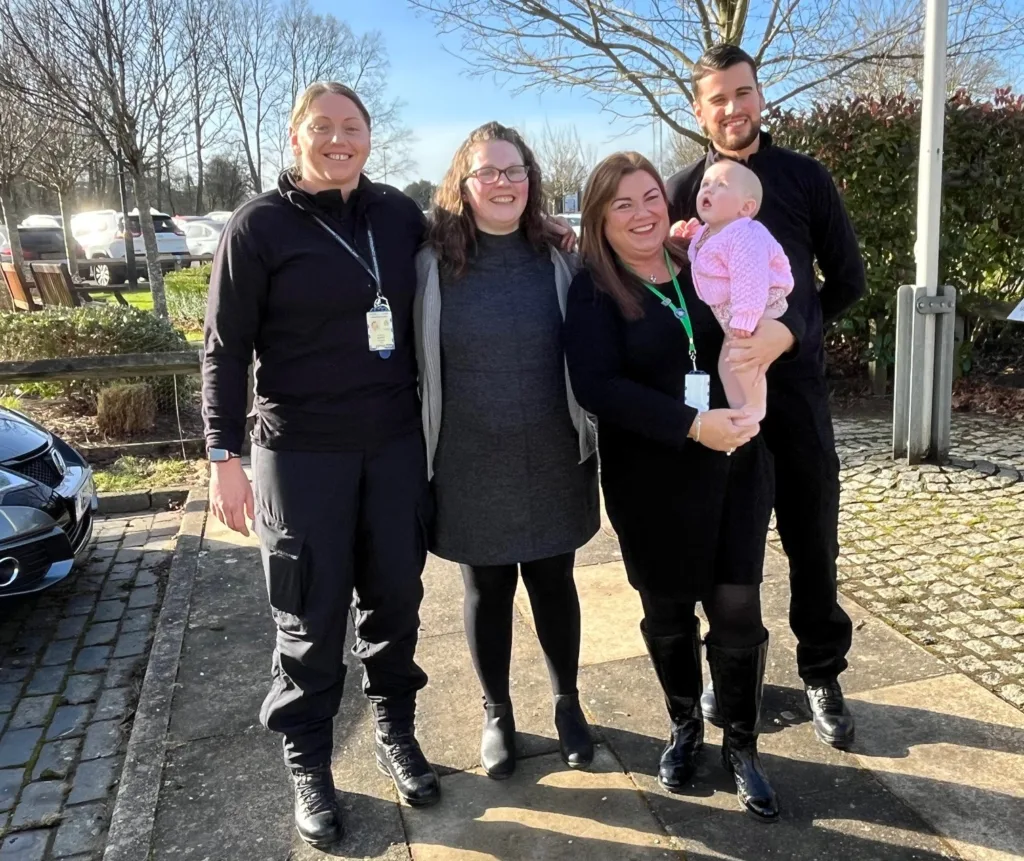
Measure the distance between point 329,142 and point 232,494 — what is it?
1.03 m

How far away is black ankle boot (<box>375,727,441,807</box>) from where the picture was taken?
2623 mm

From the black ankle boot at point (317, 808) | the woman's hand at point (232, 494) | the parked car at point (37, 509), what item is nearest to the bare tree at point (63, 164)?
the parked car at point (37, 509)

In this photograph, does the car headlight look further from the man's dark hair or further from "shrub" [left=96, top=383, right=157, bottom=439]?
the man's dark hair

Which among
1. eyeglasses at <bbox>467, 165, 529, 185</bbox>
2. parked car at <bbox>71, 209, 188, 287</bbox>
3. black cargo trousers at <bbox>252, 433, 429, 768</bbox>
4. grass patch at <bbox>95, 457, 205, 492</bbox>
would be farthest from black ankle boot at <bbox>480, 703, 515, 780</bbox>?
parked car at <bbox>71, 209, 188, 287</bbox>

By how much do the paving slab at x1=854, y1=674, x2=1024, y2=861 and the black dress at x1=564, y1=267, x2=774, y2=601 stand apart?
84 centimetres

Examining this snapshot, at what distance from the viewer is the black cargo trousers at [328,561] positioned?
2.43 meters

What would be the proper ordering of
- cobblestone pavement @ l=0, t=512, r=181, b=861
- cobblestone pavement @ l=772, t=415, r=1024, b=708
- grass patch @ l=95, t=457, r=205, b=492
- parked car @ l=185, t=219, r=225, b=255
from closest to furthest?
cobblestone pavement @ l=0, t=512, r=181, b=861 → cobblestone pavement @ l=772, t=415, r=1024, b=708 → grass patch @ l=95, t=457, r=205, b=492 → parked car @ l=185, t=219, r=225, b=255

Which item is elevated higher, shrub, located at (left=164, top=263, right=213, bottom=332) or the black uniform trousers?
shrub, located at (left=164, top=263, right=213, bottom=332)

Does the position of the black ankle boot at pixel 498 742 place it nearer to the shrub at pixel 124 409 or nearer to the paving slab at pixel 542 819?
the paving slab at pixel 542 819

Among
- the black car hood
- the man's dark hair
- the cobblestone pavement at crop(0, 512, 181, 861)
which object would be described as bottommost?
the cobblestone pavement at crop(0, 512, 181, 861)

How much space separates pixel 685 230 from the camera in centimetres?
248

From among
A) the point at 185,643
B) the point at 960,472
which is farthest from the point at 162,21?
the point at 960,472

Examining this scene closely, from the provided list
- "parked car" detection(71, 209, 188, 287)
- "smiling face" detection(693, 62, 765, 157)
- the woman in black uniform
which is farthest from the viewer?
"parked car" detection(71, 209, 188, 287)

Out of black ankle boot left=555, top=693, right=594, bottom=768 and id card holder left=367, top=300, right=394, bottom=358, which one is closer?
id card holder left=367, top=300, right=394, bottom=358
